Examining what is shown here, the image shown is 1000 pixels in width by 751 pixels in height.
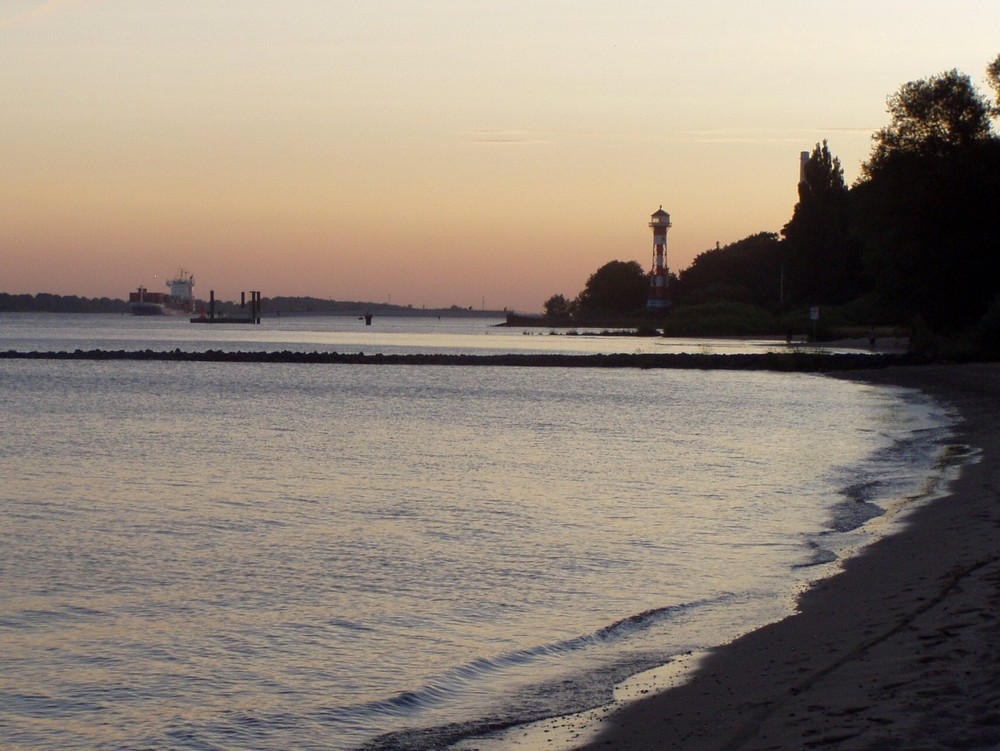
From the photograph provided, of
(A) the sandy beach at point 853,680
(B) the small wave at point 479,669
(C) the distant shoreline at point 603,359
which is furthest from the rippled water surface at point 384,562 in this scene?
(C) the distant shoreline at point 603,359

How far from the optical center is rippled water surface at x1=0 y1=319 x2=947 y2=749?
24.5ft

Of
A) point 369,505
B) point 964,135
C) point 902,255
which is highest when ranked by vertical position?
point 964,135

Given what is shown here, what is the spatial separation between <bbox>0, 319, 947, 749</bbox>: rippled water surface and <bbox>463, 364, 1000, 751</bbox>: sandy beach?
574 mm

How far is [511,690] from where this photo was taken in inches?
301

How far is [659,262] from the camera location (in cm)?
12225

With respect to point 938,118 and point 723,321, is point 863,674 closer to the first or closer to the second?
point 938,118

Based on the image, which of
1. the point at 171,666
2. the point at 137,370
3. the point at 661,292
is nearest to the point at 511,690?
the point at 171,666

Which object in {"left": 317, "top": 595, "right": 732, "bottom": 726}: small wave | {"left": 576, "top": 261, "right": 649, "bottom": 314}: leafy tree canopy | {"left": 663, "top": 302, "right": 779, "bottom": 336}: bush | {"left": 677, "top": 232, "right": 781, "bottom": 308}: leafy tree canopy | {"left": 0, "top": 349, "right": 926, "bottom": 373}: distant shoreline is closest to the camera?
{"left": 317, "top": 595, "right": 732, "bottom": 726}: small wave

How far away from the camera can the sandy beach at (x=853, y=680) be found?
5547 millimetres

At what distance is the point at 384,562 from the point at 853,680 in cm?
632

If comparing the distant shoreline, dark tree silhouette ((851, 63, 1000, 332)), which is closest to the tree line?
dark tree silhouette ((851, 63, 1000, 332))

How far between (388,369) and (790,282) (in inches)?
1792

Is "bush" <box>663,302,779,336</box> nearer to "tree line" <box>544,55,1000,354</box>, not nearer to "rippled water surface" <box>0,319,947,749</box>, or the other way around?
"tree line" <box>544,55,1000,354</box>

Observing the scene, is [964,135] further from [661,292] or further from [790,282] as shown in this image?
[661,292]
